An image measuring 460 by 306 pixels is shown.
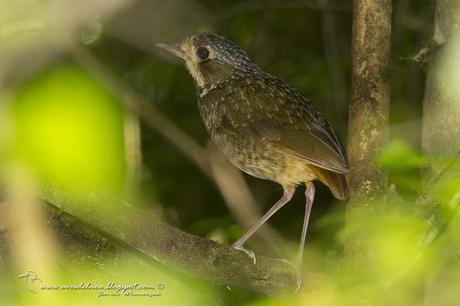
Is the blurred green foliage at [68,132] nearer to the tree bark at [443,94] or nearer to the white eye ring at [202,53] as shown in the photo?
the tree bark at [443,94]

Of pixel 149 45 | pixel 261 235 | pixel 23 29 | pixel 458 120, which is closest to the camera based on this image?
pixel 23 29

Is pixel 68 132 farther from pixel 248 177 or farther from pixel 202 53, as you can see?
pixel 248 177

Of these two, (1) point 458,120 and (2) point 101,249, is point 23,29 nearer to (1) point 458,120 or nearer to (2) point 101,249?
(2) point 101,249

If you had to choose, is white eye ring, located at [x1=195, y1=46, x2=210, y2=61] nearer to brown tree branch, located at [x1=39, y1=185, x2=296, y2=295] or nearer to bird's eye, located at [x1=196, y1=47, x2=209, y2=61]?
bird's eye, located at [x1=196, y1=47, x2=209, y2=61]

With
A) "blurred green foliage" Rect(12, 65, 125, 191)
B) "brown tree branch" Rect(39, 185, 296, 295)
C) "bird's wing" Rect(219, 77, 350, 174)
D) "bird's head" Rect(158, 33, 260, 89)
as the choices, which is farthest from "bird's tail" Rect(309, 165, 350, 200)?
"blurred green foliage" Rect(12, 65, 125, 191)

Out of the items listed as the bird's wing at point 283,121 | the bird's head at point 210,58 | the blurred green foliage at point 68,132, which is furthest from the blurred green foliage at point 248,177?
the bird's wing at point 283,121

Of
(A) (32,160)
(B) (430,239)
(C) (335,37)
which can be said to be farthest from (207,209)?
(A) (32,160)

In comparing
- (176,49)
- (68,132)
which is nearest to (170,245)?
(68,132)
